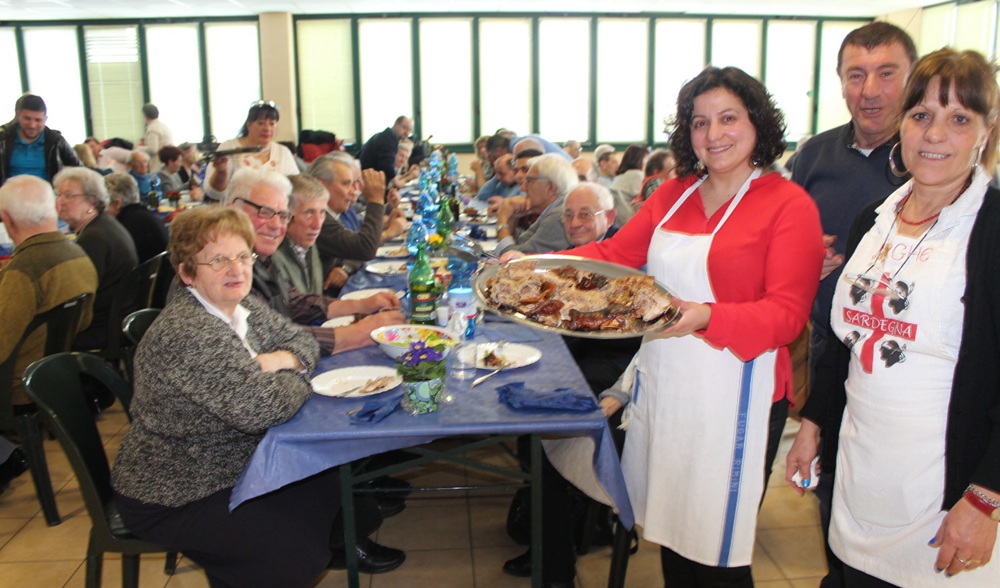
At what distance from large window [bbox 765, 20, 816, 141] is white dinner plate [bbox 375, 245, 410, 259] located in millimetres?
10025

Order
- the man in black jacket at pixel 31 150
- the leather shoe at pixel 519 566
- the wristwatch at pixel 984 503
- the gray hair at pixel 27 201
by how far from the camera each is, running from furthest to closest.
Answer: the man in black jacket at pixel 31 150, the gray hair at pixel 27 201, the leather shoe at pixel 519 566, the wristwatch at pixel 984 503

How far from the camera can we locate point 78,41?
1157 cm

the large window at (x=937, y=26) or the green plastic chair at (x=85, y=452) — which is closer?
the green plastic chair at (x=85, y=452)

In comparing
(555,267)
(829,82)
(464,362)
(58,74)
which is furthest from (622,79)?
(555,267)

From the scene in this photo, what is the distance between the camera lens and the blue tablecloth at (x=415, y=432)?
5.33ft

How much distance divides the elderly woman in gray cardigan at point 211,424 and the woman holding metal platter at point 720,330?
84 cm

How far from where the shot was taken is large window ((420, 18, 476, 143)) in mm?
11758

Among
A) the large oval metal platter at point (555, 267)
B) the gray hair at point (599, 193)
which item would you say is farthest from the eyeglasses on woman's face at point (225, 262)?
the gray hair at point (599, 193)

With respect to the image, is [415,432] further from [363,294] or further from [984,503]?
[363,294]

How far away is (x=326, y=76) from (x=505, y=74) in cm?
282

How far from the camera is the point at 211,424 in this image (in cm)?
170

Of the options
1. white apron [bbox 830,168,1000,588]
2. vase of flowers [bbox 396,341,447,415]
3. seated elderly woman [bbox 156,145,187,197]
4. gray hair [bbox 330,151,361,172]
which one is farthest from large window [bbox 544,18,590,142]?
white apron [bbox 830,168,1000,588]

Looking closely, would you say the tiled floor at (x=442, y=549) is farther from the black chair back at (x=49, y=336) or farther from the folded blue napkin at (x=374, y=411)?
the folded blue napkin at (x=374, y=411)

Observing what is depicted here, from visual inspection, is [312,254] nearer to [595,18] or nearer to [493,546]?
[493,546]
